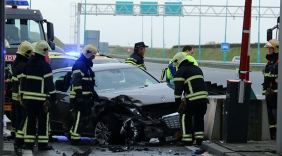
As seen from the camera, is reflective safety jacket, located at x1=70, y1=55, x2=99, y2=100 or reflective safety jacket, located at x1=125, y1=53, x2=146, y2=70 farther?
reflective safety jacket, located at x1=125, y1=53, x2=146, y2=70

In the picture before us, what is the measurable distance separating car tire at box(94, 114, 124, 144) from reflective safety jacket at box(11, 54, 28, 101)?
1509 millimetres

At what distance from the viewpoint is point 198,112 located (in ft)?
38.7

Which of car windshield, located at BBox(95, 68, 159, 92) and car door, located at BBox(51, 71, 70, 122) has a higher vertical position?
car windshield, located at BBox(95, 68, 159, 92)

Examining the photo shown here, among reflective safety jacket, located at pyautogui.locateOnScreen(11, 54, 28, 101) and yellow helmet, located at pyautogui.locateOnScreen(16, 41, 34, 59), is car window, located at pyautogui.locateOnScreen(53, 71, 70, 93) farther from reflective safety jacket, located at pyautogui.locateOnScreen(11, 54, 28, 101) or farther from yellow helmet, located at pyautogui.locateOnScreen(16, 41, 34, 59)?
yellow helmet, located at pyautogui.locateOnScreen(16, 41, 34, 59)

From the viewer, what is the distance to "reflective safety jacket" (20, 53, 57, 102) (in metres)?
11.1

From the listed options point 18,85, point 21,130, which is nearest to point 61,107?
point 18,85

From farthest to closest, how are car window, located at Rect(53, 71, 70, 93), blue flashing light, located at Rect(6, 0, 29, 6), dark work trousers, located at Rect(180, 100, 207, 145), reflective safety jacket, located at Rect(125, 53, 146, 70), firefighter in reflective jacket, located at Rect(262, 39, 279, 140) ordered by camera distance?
1. blue flashing light, located at Rect(6, 0, 29, 6)
2. reflective safety jacket, located at Rect(125, 53, 146, 70)
3. car window, located at Rect(53, 71, 70, 93)
4. firefighter in reflective jacket, located at Rect(262, 39, 279, 140)
5. dark work trousers, located at Rect(180, 100, 207, 145)

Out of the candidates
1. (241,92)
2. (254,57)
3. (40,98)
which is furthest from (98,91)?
(254,57)

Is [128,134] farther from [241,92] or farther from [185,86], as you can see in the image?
[241,92]

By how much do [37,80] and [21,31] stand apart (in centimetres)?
795

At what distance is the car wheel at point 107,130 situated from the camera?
38.9 feet

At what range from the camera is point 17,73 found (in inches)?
465

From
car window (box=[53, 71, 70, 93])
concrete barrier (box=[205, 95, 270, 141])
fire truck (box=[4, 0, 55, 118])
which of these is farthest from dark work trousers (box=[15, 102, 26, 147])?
fire truck (box=[4, 0, 55, 118])

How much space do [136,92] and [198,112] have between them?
45.9 inches
